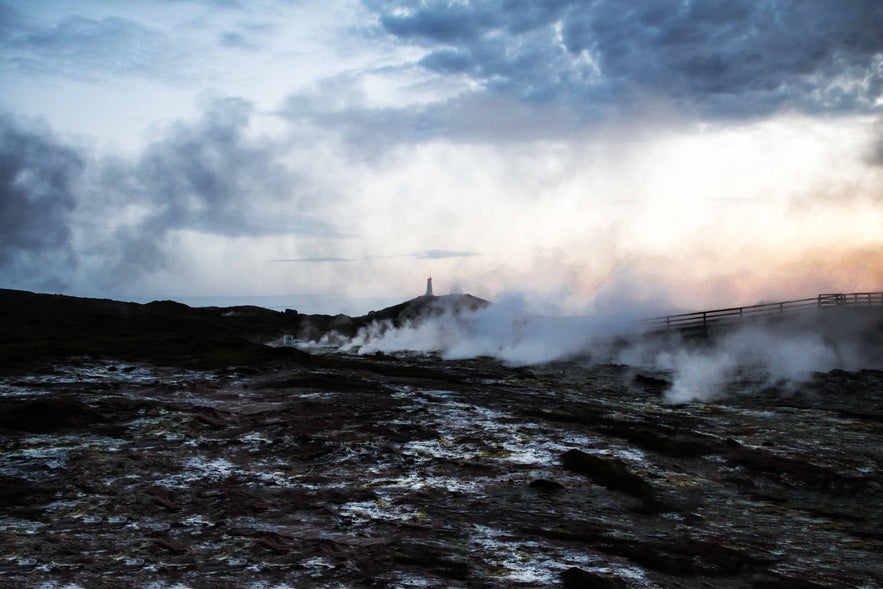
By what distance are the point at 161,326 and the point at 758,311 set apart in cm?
6863

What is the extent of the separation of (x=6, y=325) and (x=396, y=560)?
86.5 metres

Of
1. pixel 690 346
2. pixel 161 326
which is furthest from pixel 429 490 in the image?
pixel 161 326

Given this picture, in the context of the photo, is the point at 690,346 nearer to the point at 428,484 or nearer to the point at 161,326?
the point at 428,484

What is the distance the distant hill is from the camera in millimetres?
56906

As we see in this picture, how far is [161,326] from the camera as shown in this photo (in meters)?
89.1

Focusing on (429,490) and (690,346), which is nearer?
(429,490)

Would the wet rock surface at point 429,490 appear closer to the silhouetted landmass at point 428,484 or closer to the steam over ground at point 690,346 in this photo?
the silhouetted landmass at point 428,484

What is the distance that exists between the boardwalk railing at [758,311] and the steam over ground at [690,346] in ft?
4.25

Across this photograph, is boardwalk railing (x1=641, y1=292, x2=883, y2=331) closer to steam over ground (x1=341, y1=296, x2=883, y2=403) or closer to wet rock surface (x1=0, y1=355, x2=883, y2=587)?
steam over ground (x1=341, y1=296, x2=883, y2=403)

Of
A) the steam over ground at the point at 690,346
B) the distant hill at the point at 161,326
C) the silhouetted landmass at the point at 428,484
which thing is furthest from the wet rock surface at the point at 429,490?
the distant hill at the point at 161,326

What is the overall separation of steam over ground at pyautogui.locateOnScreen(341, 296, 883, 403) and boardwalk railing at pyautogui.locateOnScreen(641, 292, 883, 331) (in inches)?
51.0

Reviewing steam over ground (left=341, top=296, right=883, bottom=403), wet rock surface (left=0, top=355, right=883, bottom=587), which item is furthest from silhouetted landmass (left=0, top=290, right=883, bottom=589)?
steam over ground (left=341, top=296, right=883, bottom=403)

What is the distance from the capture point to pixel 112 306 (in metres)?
114

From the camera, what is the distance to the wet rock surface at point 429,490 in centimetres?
1426
